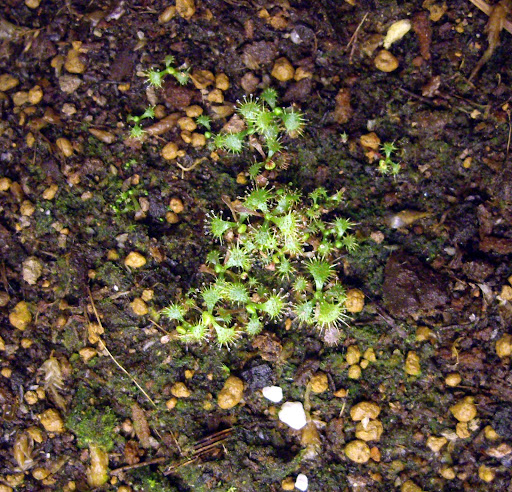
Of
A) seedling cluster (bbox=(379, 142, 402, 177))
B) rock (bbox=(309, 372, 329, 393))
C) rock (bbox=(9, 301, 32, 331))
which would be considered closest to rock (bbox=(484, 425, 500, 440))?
rock (bbox=(309, 372, 329, 393))

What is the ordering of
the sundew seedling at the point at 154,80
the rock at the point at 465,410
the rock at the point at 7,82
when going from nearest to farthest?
the rock at the point at 465,410
the sundew seedling at the point at 154,80
the rock at the point at 7,82

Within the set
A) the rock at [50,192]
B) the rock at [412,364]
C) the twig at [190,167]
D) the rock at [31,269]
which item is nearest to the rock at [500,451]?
the rock at [412,364]

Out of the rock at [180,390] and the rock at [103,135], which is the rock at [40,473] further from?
the rock at [103,135]

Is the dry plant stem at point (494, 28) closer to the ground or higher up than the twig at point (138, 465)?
higher up

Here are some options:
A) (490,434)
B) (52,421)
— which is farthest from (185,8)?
(490,434)

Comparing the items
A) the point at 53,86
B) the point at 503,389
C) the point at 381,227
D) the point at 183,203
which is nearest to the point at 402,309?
the point at 381,227

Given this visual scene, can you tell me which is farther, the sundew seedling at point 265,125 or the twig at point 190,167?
the twig at point 190,167

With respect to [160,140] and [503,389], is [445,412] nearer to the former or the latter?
[503,389]

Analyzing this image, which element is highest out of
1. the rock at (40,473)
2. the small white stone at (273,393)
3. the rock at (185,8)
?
the rock at (185,8)
